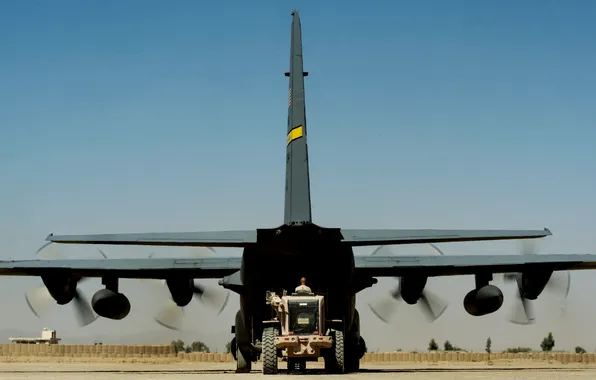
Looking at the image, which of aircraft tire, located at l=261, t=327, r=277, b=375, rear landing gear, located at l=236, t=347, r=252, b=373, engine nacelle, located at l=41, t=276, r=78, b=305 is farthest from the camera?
engine nacelle, located at l=41, t=276, r=78, b=305

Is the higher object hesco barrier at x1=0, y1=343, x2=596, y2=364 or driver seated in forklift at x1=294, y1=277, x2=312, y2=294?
driver seated in forklift at x1=294, y1=277, x2=312, y2=294

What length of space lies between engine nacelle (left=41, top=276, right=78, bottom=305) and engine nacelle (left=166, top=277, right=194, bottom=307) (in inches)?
147

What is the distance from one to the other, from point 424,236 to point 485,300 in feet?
37.4

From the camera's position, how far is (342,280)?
26.7m

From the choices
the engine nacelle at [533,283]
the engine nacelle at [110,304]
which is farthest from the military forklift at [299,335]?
the engine nacelle at [533,283]

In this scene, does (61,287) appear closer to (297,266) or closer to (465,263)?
(297,266)

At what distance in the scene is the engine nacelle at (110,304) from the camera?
35031 mm

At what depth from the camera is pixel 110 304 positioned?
35031mm

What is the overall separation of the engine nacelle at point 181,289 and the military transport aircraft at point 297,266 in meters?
0.04

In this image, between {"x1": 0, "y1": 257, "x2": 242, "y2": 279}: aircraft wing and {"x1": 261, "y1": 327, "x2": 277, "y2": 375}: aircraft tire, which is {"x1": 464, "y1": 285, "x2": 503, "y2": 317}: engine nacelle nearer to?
{"x1": 0, "y1": 257, "x2": 242, "y2": 279}: aircraft wing

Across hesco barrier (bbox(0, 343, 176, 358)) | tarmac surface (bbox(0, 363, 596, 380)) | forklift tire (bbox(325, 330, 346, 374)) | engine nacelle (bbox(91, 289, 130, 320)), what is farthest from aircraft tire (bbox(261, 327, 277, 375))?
hesco barrier (bbox(0, 343, 176, 358))

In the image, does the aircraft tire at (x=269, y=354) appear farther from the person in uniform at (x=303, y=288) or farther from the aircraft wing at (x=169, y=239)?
the aircraft wing at (x=169, y=239)

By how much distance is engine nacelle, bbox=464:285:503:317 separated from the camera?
111 feet

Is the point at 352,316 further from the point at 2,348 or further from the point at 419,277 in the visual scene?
the point at 2,348
